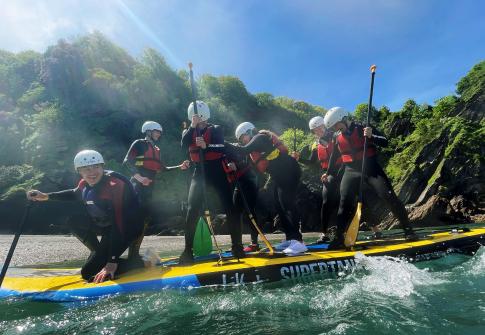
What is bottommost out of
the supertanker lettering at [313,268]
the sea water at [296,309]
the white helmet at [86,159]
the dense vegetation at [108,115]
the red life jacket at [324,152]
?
the sea water at [296,309]

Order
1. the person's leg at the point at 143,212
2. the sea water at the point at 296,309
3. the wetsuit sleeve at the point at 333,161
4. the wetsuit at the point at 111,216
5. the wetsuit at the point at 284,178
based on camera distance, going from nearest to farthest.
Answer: the sea water at the point at 296,309 → the wetsuit at the point at 111,216 → the person's leg at the point at 143,212 → the wetsuit at the point at 284,178 → the wetsuit sleeve at the point at 333,161

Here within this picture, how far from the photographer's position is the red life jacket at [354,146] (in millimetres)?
6668

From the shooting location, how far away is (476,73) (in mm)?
40125

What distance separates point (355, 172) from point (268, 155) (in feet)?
5.48

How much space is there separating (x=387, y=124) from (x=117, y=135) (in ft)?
102

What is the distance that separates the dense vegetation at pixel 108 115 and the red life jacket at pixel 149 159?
2239 centimetres

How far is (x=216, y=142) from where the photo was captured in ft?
19.9

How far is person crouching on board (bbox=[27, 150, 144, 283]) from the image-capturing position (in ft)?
16.7

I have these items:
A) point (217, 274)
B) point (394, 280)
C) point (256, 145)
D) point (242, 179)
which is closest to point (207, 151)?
point (256, 145)

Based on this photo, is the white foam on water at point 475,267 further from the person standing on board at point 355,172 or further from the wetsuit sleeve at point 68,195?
the wetsuit sleeve at point 68,195

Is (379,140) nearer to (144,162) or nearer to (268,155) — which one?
(268,155)

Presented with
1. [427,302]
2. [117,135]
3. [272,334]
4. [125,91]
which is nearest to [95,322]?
[272,334]

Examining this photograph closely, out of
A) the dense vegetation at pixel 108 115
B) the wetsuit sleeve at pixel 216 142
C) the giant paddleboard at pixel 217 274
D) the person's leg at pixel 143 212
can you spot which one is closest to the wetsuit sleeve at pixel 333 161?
the giant paddleboard at pixel 217 274

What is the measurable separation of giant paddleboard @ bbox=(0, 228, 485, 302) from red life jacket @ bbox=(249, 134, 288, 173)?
65.7 inches
